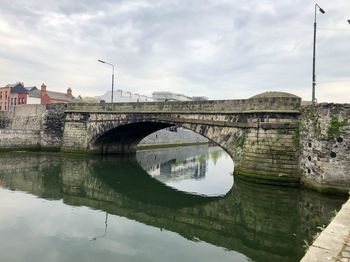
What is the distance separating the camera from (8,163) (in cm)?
2727

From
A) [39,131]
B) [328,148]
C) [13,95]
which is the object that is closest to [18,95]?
[13,95]

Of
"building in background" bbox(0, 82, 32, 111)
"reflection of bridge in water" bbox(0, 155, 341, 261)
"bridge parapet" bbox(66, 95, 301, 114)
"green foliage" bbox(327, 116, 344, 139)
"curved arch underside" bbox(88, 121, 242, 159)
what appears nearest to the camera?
"reflection of bridge in water" bbox(0, 155, 341, 261)

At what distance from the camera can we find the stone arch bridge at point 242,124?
68.3 feet

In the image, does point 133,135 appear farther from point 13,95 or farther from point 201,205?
point 13,95

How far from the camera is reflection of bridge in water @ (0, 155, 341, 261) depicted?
12.4 metres

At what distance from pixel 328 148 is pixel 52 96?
66430 mm

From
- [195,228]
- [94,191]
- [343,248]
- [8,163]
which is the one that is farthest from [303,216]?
[8,163]

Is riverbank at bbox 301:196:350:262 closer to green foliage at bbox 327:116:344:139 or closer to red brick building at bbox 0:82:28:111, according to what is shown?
green foliage at bbox 327:116:344:139


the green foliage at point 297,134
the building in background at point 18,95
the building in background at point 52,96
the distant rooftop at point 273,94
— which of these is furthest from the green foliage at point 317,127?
the building in background at point 18,95

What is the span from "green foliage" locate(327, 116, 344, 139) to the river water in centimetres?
331

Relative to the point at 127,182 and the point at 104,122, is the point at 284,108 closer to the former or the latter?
the point at 127,182

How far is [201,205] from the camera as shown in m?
17.5

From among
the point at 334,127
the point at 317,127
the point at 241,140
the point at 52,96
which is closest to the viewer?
the point at 334,127

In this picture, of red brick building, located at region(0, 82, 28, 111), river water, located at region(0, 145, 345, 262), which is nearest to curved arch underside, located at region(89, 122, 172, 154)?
river water, located at region(0, 145, 345, 262)
